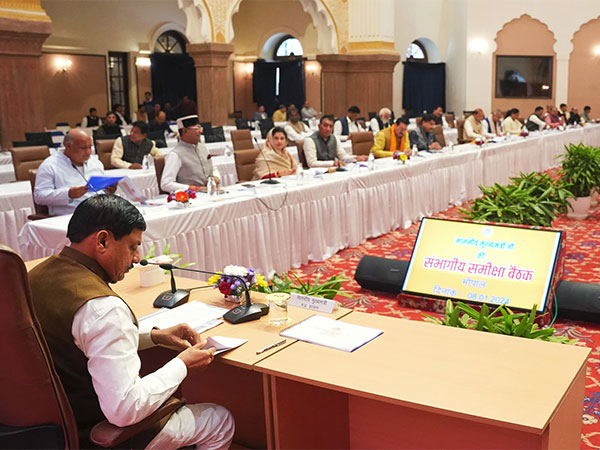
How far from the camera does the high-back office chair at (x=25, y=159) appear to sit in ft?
20.0

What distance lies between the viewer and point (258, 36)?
19.9 metres

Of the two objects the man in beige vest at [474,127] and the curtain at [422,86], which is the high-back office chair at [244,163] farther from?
the curtain at [422,86]

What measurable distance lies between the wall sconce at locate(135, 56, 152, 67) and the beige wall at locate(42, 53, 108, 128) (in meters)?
1.02

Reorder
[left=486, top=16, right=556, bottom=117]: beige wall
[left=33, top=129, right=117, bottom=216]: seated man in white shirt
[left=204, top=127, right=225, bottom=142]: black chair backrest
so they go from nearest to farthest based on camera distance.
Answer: [left=33, top=129, right=117, bottom=216]: seated man in white shirt < [left=204, top=127, right=225, bottom=142]: black chair backrest < [left=486, top=16, right=556, bottom=117]: beige wall

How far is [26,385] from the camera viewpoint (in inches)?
62.1

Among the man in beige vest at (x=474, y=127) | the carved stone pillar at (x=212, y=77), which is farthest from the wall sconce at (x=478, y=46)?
the carved stone pillar at (x=212, y=77)

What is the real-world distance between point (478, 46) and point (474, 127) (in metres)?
8.17

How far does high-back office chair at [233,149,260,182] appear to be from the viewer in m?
6.03

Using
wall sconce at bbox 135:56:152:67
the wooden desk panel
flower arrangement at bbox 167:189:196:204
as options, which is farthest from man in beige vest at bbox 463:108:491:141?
wall sconce at bbox 135:56:152:67

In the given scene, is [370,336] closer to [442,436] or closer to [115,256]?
[442,436]

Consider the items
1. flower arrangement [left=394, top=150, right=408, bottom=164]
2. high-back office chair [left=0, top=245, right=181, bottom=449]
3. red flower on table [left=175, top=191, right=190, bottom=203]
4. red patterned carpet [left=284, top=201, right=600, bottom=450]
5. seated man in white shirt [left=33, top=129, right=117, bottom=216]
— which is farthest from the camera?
flower arrangement [left=394, top=150, right=408, bottom=164]

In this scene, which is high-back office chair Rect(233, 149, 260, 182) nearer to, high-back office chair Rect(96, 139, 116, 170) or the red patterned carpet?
the red patterned carpet

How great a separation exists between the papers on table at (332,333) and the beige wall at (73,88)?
14.6 m

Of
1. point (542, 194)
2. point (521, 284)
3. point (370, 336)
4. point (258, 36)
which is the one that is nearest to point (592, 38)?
point (258, 36)
